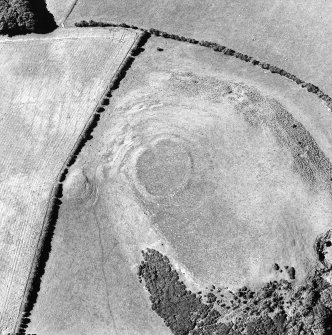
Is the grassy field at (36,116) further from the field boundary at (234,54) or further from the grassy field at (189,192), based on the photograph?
the grassy field at (189,192)

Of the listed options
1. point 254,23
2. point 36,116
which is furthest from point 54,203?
point 254,23

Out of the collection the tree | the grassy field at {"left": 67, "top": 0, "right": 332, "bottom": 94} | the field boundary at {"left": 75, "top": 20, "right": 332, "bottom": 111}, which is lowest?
the tree

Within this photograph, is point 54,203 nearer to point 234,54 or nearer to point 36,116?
point 36,116

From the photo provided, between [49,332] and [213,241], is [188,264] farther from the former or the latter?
[49,332]

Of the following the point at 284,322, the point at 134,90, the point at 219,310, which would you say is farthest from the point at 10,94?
the point at 284,322

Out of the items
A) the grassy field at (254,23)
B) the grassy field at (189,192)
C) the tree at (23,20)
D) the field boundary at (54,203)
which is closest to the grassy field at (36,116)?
the field boundary at (54,203)

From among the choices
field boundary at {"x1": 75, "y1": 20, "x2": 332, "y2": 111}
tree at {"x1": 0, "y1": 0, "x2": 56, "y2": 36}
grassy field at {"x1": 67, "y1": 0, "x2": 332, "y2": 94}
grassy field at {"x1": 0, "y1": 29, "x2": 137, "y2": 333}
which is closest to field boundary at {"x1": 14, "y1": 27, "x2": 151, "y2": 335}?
grassy field at {"x1": 0, "y1": 29, "x2": 137, "y2": 333}

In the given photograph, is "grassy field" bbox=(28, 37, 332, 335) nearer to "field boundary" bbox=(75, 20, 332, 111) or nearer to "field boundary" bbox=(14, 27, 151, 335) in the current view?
"field boundary" bbox=(14, 27, 151, 335)
